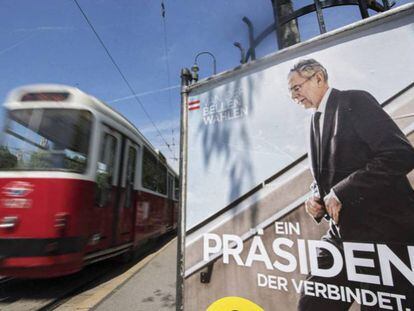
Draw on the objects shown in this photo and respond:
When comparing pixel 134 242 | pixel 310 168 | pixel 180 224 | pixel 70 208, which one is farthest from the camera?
pixel 134 242

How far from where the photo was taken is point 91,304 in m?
4.01

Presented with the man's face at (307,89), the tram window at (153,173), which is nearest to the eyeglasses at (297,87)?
the man's face at (307,89)

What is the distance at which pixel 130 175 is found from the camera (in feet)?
20.1

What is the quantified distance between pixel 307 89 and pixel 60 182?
361 centimetres

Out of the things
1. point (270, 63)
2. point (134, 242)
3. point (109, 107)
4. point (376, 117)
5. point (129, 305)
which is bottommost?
point (129, 305)

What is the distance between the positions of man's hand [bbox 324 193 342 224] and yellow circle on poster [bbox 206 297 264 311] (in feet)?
2.93

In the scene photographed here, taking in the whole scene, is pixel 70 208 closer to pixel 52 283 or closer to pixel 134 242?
pixel 52 283

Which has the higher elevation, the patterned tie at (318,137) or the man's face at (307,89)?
the man's face at (307,89)

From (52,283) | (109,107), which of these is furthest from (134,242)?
(109,107)

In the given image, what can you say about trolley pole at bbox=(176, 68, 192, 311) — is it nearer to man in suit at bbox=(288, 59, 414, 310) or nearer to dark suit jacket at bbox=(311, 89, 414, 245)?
man in suit at bbox=(288, 59, 414, 310)

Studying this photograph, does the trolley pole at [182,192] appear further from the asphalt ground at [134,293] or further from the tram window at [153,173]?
the tram window at [153,173]

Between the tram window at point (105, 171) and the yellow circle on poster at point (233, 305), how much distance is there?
3.19 metres

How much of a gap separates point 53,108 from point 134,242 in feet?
11.7

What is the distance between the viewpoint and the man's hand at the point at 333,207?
183 cm
